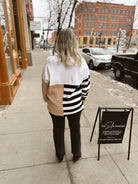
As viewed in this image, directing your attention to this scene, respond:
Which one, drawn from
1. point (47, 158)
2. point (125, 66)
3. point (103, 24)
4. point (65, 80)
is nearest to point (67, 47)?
point (65, 80)

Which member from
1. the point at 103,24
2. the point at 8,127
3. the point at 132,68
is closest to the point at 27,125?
the point at 8,127

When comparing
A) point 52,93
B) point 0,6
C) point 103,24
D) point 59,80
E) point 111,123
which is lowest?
point 111,123

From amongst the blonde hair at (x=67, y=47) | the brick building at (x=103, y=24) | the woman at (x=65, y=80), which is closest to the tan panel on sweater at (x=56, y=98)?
the woman at (x=65, y=80)

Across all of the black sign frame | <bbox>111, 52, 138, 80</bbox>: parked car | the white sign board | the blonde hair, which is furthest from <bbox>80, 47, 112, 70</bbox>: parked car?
the blonde hair

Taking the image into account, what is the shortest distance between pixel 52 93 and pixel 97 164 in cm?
141

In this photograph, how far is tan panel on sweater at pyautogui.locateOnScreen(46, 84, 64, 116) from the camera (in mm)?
1696

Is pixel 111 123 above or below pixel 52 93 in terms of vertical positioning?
below

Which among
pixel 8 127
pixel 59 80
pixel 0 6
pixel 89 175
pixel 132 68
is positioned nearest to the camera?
pixel 59 80

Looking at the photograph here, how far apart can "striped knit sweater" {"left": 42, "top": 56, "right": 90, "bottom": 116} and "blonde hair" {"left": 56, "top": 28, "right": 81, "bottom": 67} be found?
0.17 ft

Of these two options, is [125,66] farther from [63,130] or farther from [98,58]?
[63,130]

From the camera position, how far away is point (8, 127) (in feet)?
9.96

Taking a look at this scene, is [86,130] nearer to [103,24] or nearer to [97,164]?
[97,164]

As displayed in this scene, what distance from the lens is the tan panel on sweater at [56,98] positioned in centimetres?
170

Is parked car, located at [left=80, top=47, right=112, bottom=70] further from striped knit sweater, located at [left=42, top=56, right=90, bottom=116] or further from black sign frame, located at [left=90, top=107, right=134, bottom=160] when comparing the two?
striped knit sweater, located at [left=42, top=56, right=90, bottom=116]
